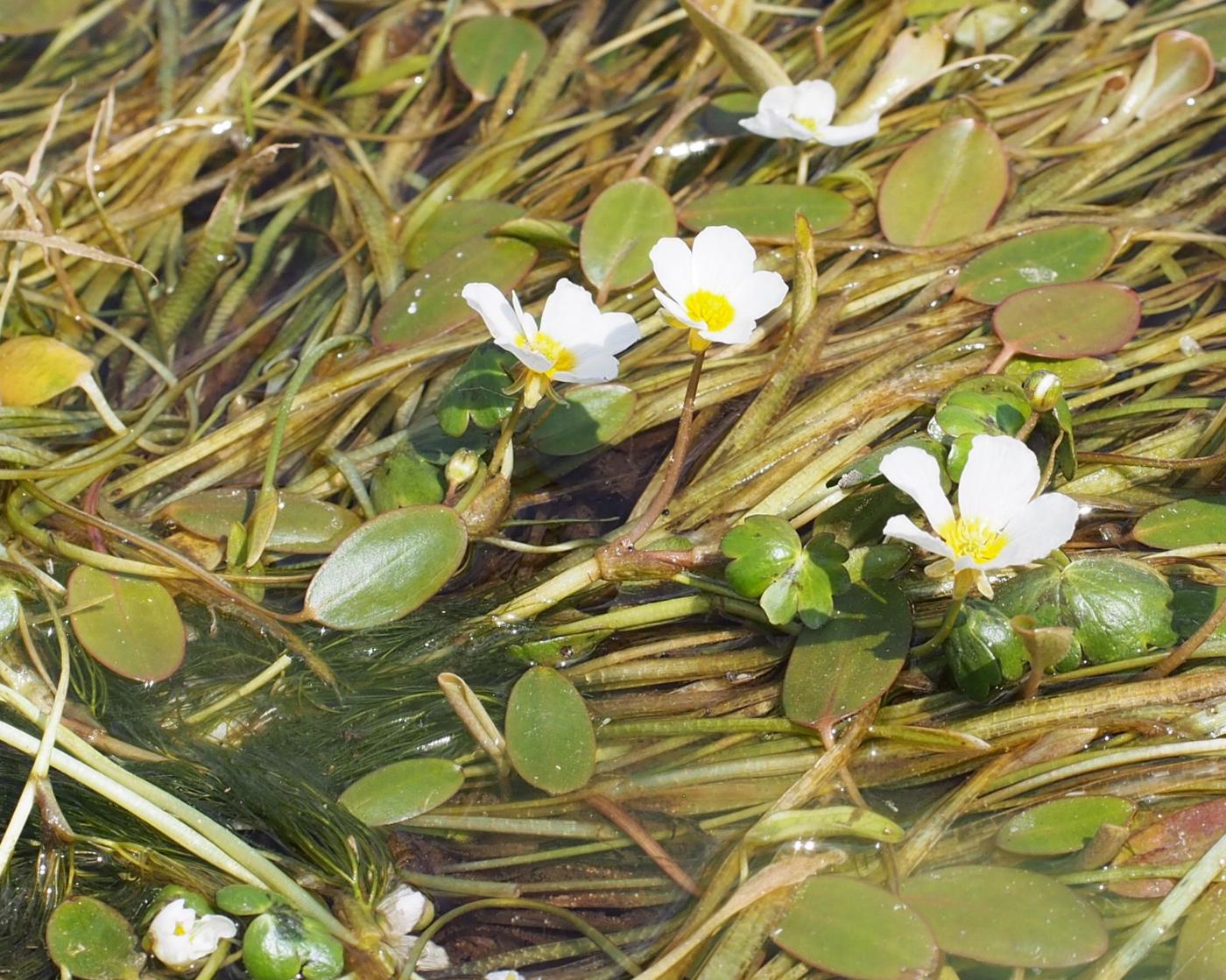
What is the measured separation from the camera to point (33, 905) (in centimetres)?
157

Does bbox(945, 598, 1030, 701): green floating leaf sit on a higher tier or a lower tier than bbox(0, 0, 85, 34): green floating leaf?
lower

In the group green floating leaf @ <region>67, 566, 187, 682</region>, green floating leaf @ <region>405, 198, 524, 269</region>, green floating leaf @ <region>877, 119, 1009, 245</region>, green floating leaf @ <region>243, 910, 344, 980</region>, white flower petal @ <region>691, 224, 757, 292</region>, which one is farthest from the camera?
green floating leaf @ <region>405, 198, 524, 269</region>

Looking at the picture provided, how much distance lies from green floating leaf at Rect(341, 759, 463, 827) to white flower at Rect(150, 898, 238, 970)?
23 centimetres

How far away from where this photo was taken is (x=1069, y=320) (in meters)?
2.01

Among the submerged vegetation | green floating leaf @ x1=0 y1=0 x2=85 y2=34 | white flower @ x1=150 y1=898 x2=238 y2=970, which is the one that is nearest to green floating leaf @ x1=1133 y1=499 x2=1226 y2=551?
the submerged vegetation

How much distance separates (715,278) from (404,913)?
3.07ft

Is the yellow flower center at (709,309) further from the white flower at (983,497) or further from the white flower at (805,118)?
the white flower at (805,118)

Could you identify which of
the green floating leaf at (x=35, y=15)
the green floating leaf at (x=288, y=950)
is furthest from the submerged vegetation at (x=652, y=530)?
the green floating leaf at (x=35, y=15)

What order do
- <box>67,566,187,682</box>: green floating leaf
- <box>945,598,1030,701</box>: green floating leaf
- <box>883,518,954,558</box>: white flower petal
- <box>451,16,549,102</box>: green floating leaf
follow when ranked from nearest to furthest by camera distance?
<box>883,518,954,558</box>: white flower petal < <box>945,598,1030,701</box>: green floating leaf < <box>67,566,187,682</box>: green floating leaf < <box>451,16,549,102</box>: green floating leaf

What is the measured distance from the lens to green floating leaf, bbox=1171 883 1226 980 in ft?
4.53

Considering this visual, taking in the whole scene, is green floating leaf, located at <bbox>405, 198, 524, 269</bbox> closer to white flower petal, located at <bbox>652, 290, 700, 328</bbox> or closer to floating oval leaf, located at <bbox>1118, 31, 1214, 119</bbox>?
white flower petal, located at <bbox>652, 290, 700, 328</bbox>

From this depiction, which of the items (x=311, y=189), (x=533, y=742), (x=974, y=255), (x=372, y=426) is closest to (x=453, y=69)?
(x=311, y=189)

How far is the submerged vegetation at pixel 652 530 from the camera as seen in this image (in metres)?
1.50

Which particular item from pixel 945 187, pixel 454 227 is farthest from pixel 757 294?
pixel 454 227
